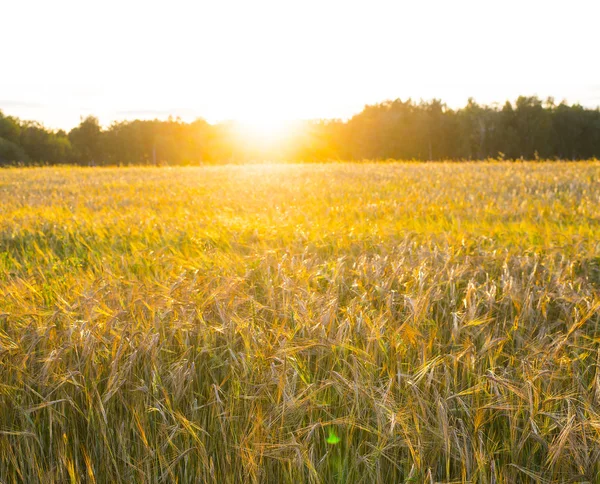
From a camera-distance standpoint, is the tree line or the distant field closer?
the distant field

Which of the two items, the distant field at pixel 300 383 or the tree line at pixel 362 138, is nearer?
the distant field at pixel 300 383

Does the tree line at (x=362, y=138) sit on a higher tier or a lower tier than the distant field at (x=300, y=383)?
higher

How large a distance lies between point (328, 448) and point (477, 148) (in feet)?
192

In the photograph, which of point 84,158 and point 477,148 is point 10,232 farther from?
point 84,158

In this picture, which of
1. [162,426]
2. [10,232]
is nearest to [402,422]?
[162,426]

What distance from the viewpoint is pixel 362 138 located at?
6125 centimetres

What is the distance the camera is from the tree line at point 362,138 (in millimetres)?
54062

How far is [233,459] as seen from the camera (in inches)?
76.7

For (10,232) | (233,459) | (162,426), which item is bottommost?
(233,459)

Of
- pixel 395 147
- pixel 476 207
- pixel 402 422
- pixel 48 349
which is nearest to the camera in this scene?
pixel 402 422

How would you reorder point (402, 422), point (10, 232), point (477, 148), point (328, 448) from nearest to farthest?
1. point (402, 422)
2. point (328, 448)
3. point (10, 232)
4. point (477, 148)

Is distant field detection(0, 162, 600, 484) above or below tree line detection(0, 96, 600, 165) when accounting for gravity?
below

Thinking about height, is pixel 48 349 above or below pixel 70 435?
above

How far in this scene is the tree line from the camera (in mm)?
54062
